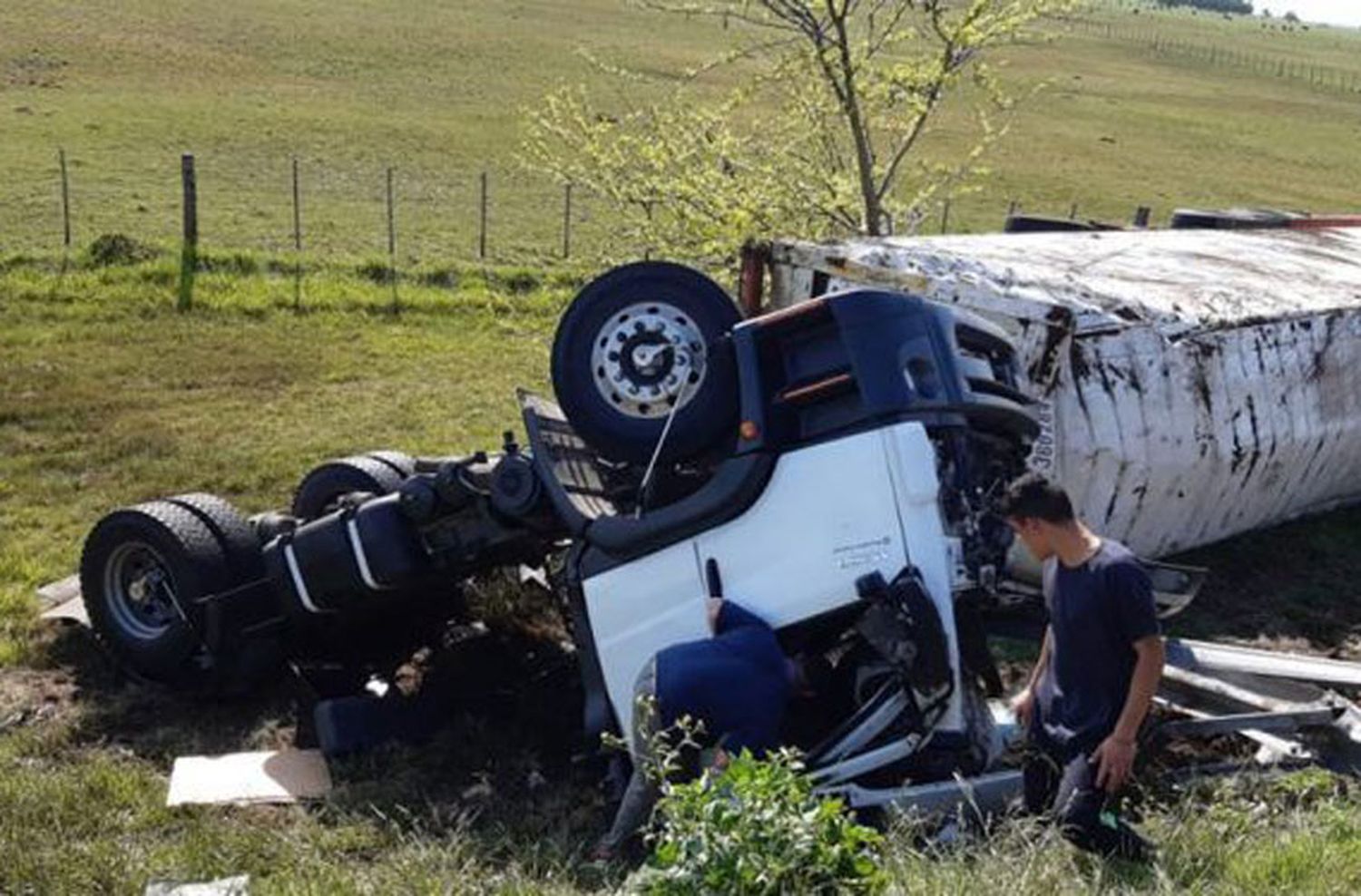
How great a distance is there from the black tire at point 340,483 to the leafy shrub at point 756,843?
397 centimetres

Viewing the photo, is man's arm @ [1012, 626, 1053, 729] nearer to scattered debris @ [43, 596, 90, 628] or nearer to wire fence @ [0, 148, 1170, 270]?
scattered debris @ [43, 596, 90, 628]

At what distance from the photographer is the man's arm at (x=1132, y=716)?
420cm

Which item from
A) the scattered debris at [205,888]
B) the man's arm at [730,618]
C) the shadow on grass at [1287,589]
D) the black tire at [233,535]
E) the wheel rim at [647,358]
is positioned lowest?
the shadow on grass at [1287,589]

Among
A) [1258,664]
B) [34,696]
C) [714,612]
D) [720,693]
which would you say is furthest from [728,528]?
[34,696]

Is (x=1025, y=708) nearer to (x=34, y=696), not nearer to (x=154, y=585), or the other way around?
(x=154, y=585)

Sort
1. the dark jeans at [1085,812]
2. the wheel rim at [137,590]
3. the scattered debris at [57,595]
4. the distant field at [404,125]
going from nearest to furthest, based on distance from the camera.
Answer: the dark jeans at [1085,812], the wheel rim at [137,590], the scattered debris at [57,595], the distant field at [404,125]

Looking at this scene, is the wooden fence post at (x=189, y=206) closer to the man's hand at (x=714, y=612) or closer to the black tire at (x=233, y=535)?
the black tire at (x=233, y=535)

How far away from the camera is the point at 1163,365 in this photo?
25.1 feet

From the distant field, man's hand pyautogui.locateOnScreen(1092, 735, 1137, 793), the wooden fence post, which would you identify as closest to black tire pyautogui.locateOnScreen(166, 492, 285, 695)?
man's hand pyautogui.locateOnScreen(1092, 735, 1137, 793)

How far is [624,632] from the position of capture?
5285 mm

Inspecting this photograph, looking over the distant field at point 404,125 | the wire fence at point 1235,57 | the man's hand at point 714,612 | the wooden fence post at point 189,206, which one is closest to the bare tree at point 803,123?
the distant field at point 404,125

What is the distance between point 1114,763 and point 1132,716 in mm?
147

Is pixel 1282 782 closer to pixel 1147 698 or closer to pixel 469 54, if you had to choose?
pixel 1147 698

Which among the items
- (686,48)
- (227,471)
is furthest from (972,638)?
(686,48)
